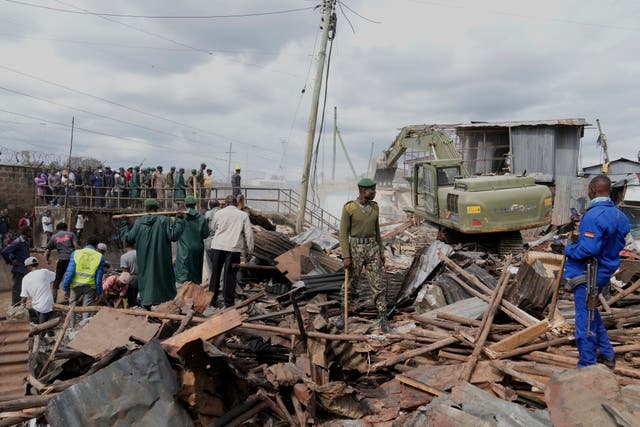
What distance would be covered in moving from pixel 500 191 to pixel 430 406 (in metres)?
7.74

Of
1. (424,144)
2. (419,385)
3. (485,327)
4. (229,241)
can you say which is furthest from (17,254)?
(424,144)

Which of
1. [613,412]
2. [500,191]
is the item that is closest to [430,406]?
[613,412]

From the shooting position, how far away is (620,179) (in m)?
18.3

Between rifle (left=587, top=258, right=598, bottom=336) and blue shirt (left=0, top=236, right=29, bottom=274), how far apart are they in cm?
993

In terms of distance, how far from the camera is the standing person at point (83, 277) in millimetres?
6711

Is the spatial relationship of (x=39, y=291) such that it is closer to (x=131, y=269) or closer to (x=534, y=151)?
(x=131, y=269)

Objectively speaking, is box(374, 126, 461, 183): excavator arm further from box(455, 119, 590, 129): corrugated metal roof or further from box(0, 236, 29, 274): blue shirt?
box(0, 236, 29, 274): blue shirt

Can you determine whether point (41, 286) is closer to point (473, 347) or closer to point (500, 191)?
point (473, 347)

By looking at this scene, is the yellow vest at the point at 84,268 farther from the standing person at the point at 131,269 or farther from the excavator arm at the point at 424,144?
the excavator arm at the point at 424,144

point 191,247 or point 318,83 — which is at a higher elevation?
point 318,83

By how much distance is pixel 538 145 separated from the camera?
19312mm

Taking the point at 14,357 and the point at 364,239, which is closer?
the point at 14,357

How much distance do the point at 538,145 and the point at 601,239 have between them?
17330 mm

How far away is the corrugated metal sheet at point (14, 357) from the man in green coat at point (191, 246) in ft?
9.80
